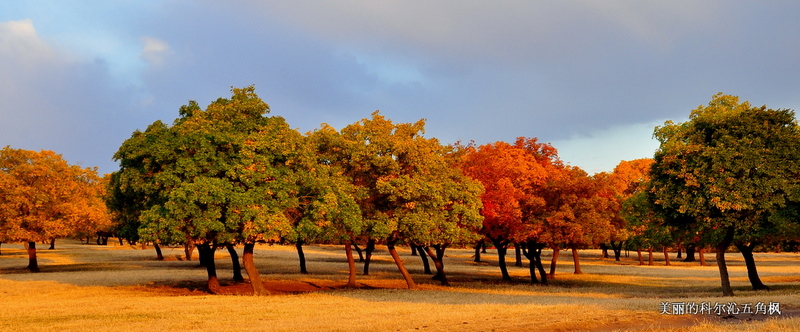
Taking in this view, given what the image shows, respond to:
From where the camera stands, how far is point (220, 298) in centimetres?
2950

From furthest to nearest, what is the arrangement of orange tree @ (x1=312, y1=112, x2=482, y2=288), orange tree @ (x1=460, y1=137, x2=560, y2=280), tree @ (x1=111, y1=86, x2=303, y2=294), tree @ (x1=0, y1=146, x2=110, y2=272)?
tree @ (x1=0, y1=146, x2=110, y2=272) → orange tree @ (x1=460, y1=137, x2=560, y2=280) → orange tree @ (x1=312, y1=112, x2=482, y2=288) → tree @ (x1=111, y1=86, x2=303, y2=294)

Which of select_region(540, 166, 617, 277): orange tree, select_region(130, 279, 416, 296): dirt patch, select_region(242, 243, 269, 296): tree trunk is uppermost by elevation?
select_region(540, 166, 617, 277): orange tree

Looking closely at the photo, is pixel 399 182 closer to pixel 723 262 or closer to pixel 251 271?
pixel 251 271

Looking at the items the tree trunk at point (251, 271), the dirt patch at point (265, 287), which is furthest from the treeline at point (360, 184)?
the dirt patch at point (265, 287)

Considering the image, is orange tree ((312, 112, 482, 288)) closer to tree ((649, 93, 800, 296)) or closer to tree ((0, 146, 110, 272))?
tree ((649, 93, 800, 296))

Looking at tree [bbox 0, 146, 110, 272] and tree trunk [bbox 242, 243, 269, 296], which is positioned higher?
tree [bbox 0, 146, 110, 272]

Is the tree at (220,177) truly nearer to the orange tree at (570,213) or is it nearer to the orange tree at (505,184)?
the orange tree at (505,184)

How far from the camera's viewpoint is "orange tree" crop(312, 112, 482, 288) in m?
34.2

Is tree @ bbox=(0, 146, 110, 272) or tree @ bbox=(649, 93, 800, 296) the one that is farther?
tree @ bbox=(0, 146, 110, 272)

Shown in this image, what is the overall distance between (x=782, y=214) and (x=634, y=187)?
57326mm

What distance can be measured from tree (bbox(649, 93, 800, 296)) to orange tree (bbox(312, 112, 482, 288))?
12196mm

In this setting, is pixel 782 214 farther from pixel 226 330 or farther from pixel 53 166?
pixel 53 166

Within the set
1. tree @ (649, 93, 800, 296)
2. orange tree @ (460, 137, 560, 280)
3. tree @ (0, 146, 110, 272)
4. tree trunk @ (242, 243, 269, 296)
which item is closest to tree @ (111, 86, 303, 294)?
tree trunk @ (242, 243, 269, 296)

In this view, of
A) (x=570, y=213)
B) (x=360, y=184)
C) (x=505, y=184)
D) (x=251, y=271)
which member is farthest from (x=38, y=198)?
(x=570, y=213)
